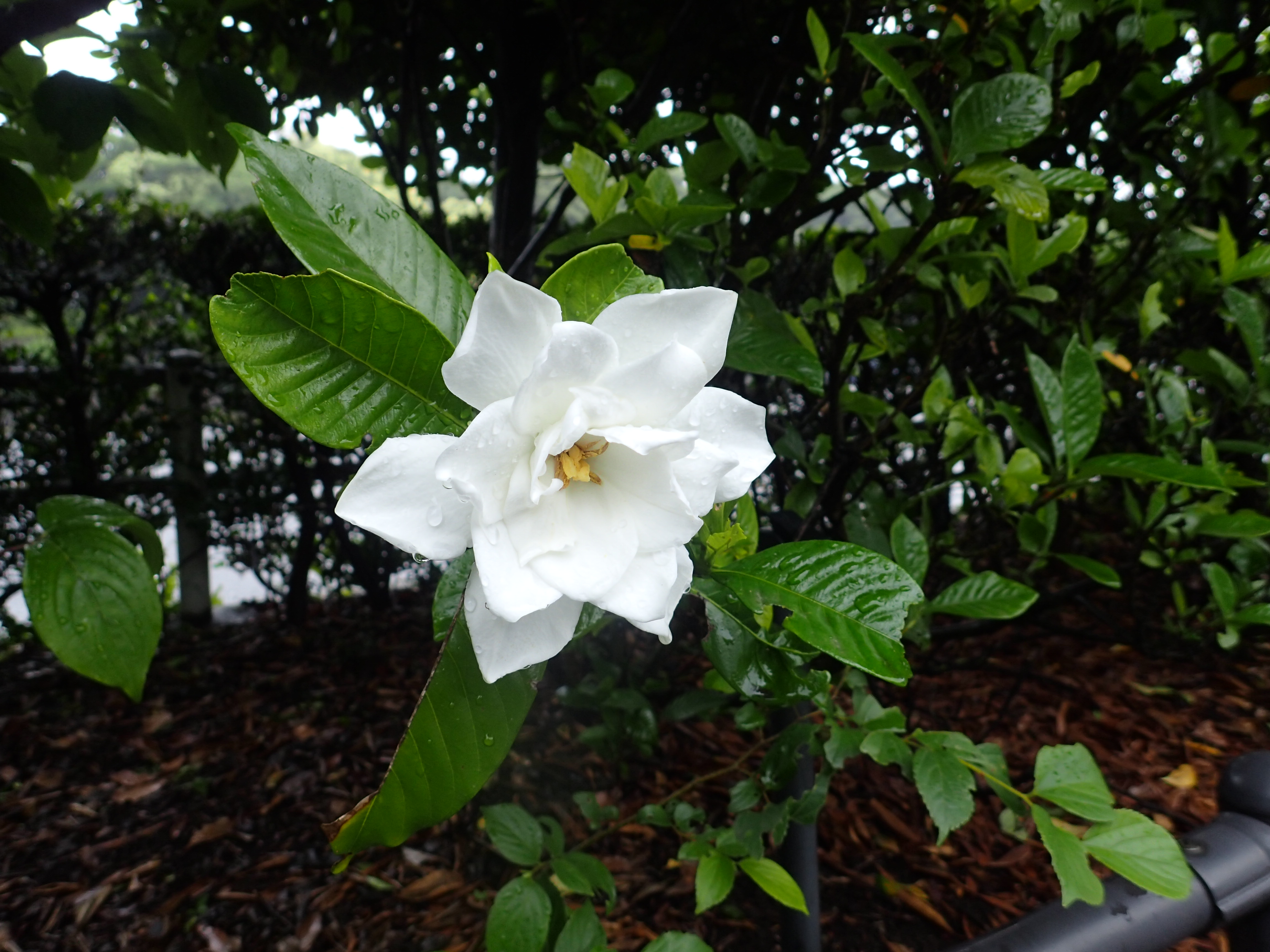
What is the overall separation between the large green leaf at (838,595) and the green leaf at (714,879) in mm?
620

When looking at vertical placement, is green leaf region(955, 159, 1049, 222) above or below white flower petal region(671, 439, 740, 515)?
above

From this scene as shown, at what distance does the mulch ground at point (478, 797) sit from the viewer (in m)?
1.68

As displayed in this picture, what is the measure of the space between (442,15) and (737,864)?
2148 millimetres

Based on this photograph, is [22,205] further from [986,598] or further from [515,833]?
[986,598]

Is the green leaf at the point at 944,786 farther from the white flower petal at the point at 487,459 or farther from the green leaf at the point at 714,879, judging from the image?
the white flower petal at the point at 487,459

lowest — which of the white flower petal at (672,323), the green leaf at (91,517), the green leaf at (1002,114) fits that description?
the white flower petal at (672,323)

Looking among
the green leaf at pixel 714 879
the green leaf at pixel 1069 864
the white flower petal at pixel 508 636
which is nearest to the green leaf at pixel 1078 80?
the green leaf at pixel 1069 864

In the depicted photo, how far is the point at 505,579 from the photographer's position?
1.63 feet

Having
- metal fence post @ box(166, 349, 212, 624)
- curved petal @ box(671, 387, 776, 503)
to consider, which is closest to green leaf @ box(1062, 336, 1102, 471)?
curved petal @ box(671, 387, 776, 503)

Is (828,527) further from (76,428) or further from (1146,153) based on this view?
(76,428)

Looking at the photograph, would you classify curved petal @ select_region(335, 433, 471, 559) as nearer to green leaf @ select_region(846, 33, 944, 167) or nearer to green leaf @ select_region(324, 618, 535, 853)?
green leaf @ select_region(324, 618, 535, 853)

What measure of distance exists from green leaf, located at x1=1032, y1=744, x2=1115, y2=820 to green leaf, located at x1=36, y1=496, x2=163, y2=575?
52.0 inches

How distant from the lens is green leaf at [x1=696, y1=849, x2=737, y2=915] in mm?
1055

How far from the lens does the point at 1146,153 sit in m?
1.79
